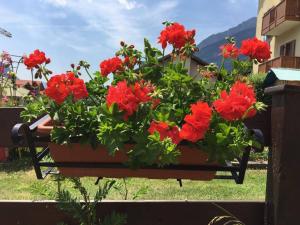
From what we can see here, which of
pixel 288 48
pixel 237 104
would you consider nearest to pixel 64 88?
pixel 237 104

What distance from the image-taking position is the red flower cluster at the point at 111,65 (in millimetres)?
1974

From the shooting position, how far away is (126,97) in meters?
1.58

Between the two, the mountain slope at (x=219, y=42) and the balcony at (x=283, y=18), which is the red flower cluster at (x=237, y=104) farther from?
the balcony at (x=283, y=18)

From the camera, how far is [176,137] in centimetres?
155

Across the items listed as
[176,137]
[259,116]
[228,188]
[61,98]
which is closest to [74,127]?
[61,98]

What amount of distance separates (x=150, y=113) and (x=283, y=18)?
25.7 m

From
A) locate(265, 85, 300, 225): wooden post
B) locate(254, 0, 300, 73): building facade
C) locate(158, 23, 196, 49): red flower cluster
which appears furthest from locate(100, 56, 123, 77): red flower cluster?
locate(254, 0, 300, 73): building facade

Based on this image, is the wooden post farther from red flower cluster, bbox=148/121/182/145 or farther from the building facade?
the building facade

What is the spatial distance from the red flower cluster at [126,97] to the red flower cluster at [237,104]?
27 centimetres

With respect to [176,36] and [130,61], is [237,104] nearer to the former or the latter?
[176,36]

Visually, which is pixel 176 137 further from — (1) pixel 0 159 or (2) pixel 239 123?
(1) pixel 0 159

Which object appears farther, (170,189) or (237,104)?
(170,189)

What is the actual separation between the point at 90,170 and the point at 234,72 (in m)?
0.77

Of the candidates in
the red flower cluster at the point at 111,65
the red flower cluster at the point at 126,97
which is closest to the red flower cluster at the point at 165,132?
the red flower cluster at the point at 126,97
